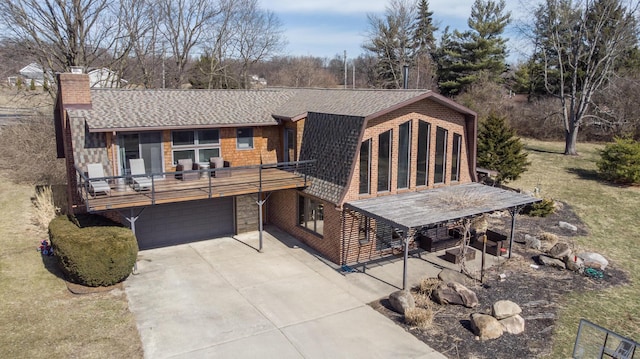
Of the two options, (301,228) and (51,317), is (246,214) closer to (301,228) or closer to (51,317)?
(301,228)

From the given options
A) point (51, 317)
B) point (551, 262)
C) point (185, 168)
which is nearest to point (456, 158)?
point (551, 262)

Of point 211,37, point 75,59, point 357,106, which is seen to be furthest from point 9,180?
point 211,37

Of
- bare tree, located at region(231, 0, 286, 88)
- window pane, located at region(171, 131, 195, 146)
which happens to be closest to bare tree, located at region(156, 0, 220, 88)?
bare tree, located at region(231, 0, 286, 88)

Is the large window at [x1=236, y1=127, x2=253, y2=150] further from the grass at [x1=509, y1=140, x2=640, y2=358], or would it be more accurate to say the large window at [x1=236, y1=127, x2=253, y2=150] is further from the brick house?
the grass at [x1=509, y1=140, x2=640, y2=358]

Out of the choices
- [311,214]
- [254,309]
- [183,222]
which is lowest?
[254,309]

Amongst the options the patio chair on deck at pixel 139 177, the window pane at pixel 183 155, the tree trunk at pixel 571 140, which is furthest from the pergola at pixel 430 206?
the tree trunk at pixel 571 140

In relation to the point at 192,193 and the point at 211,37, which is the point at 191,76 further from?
the point at 192,193
